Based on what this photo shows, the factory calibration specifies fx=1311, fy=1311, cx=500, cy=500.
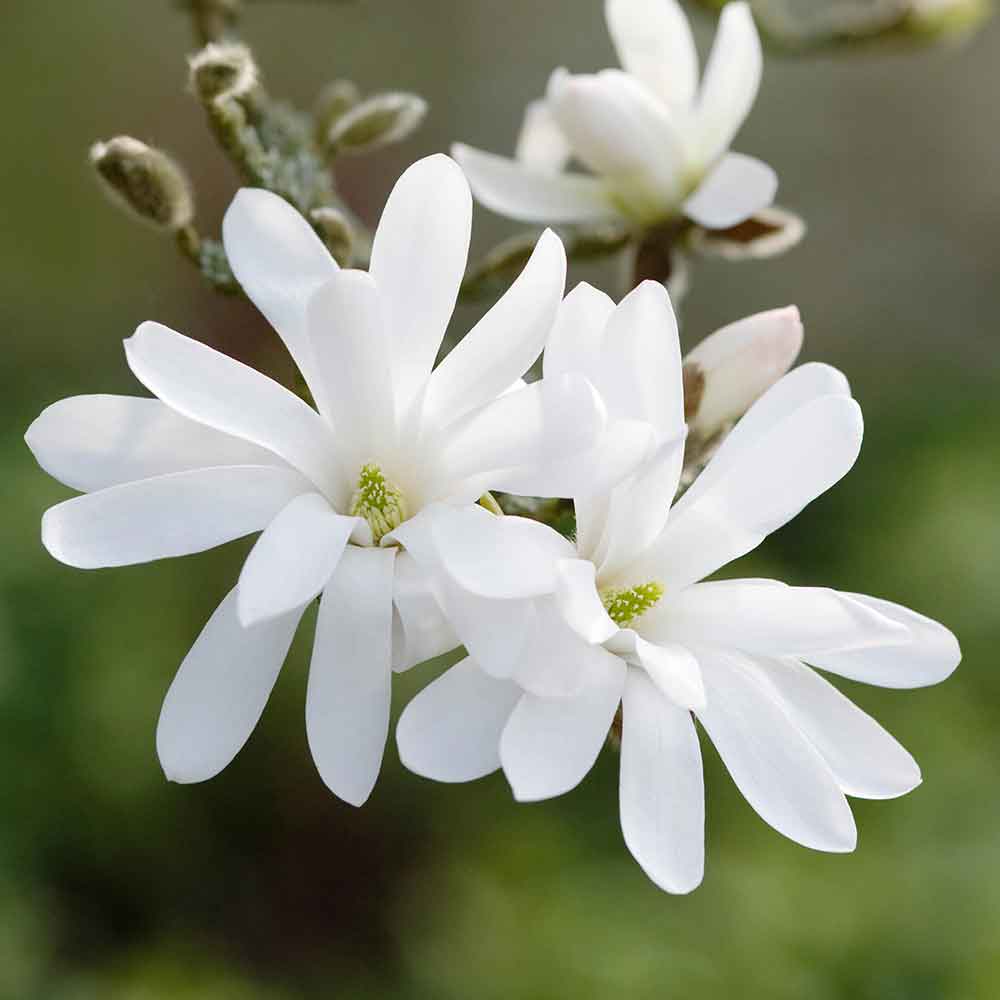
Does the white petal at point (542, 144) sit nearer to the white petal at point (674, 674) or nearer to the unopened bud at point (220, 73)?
the unopened bud at point (220, 73)

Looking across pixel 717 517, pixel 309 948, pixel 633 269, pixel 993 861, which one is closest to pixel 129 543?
pixel 717 517

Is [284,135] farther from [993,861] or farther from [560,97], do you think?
[993,861]

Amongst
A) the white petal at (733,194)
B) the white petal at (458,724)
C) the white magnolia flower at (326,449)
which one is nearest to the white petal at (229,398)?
the white magnolia flower at (326,449)

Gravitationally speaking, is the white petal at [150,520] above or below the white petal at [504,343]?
below

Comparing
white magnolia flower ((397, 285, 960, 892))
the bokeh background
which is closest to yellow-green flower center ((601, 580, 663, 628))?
white magnolia flower ((397, 285, 960, 892))

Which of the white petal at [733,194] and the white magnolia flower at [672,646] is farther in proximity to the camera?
the white petal at [733,194]
